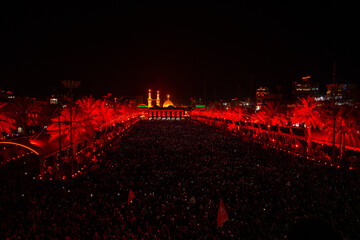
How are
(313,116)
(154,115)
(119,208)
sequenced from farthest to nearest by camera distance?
1. (154,115)
2. (313,116)
3. (119,208)

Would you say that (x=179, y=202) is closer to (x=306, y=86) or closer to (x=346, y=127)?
(x=346, y=127)

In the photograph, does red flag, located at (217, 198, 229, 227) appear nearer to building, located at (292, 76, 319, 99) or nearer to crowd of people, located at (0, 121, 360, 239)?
crowd of people, located at (0, 121, 360, 239)

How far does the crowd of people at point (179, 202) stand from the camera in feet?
24.8

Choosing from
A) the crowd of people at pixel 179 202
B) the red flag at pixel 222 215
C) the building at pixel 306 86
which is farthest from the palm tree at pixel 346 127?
the building at pixel 306 86

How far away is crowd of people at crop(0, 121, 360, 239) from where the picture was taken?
24.8ft

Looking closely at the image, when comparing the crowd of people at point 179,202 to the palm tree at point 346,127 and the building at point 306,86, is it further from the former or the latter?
the building at point 306,86

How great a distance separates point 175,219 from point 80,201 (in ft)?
15.1

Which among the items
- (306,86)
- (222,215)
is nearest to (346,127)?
(222,215)

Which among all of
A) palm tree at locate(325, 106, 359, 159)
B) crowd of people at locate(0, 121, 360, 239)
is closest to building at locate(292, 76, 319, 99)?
palm tree at locate(325, 106, 359, 159)

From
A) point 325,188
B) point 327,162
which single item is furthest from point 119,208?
point 327,162

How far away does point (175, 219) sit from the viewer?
27.0 feet

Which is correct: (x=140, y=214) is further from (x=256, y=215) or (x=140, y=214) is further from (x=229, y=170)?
(x=229, y=170)

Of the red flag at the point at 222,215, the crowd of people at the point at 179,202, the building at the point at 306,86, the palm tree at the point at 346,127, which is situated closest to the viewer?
the crowd of people at the point at 179,202

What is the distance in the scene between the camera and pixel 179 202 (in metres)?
9.81
